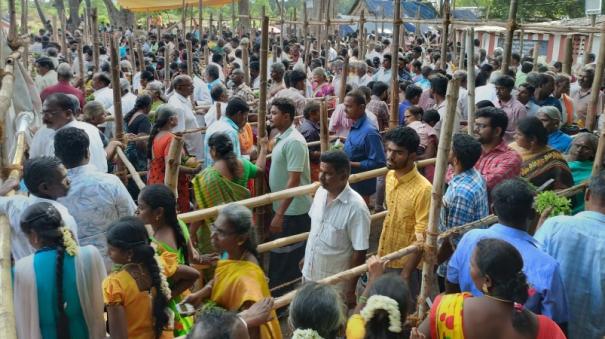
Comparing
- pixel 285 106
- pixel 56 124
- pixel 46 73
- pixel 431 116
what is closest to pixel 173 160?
pixel 285 106

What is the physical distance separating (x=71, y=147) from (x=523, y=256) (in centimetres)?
299

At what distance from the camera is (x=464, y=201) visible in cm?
393

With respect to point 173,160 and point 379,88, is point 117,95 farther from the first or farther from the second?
point 379,88

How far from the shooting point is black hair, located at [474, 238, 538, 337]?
2520mm

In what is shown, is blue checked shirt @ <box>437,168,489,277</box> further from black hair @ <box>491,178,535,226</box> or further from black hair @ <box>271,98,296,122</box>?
black hair @ <box>271,98,296,122</box>

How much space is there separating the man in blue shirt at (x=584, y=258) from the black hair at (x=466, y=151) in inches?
30.0

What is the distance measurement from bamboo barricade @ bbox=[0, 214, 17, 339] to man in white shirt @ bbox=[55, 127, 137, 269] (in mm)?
799

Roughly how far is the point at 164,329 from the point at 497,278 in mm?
1692

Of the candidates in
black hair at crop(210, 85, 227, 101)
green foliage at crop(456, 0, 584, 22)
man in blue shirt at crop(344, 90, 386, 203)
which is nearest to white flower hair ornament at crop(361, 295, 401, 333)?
man in blue shirt at crop(344, 90, 386, 203)

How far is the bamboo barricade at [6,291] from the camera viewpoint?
226cm

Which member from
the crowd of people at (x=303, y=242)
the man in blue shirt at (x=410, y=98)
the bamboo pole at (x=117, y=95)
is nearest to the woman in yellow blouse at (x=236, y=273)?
the crowd of people at (x=303, y=242)

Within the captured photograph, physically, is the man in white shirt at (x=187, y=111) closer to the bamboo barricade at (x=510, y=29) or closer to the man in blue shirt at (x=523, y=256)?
the bamboo barricade at (x=510, y=29)

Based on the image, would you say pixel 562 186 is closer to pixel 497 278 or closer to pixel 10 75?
pixel 497 278

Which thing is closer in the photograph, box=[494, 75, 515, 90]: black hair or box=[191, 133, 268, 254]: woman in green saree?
box=[191, 133, 268, 254]: woman in green saree
